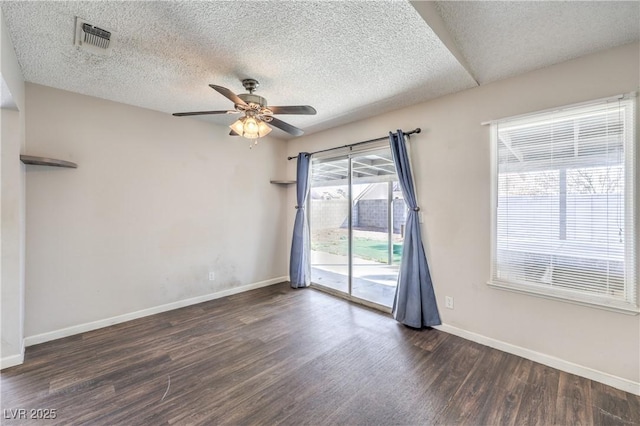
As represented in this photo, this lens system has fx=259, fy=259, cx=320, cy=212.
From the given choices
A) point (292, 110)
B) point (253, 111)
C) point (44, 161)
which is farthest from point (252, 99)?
point (44, 161)

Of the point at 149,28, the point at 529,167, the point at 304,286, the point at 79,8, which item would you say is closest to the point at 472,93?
the point at 529,167

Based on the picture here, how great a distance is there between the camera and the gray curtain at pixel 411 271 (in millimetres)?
2895

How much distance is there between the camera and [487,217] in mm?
2598

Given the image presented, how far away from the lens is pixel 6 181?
2.15m

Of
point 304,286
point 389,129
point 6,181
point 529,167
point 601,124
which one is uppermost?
point 389,129

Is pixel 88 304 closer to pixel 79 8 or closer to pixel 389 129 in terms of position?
pixel 79 8

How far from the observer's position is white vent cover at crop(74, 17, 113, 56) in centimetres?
178

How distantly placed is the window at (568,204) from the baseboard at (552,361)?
545 mm

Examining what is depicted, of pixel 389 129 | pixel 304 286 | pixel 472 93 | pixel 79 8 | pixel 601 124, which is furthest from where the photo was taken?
pixel 304 286

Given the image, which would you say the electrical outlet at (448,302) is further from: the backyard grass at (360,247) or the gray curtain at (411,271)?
the backyard grass at (360,247)

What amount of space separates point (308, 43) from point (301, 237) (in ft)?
9.78

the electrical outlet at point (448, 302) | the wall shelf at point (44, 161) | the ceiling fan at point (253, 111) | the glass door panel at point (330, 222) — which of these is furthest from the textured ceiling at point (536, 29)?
the wall shelf at point (44, 161)

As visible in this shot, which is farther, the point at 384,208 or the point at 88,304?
the point at 384,208

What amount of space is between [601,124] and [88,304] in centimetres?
516
